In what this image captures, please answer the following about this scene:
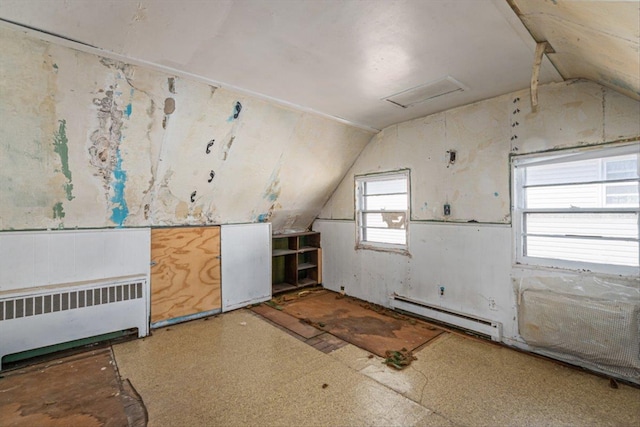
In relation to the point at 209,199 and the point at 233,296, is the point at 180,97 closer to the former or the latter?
the point at 209,199

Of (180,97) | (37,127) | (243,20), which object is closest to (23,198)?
(37,127)

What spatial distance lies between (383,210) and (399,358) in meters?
1.99

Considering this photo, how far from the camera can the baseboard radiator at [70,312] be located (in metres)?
2.44

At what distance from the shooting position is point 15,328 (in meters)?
2.44

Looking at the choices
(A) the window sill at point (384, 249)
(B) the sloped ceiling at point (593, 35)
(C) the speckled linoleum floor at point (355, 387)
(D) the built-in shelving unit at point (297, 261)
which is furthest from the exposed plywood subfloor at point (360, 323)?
(B) the sloped ceiling at point (593, 35)

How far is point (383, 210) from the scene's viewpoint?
4.08m

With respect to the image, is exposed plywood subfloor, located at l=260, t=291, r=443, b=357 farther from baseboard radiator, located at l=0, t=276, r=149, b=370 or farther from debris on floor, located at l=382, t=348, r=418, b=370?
baseboard radiator, located at l=0, t=276, r=149, b=370

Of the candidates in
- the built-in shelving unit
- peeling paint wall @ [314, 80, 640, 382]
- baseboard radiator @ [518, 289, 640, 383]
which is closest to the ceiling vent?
peeling paint wall @ [314, 80, 640, 382]

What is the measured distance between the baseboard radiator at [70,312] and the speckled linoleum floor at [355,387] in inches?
12.0

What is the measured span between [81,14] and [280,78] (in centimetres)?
131

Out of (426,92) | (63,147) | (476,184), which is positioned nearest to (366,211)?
(476,184)

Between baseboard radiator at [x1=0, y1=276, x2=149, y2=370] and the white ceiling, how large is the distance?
6.87ft

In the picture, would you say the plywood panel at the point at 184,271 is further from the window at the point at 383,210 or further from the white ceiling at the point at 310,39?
the window at the point at 383,210

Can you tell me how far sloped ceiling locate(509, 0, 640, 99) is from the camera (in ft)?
3.90
